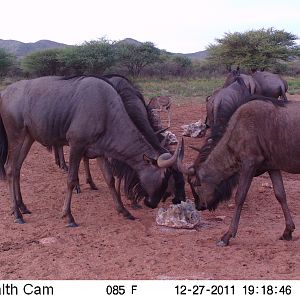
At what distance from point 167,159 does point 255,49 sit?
112ft

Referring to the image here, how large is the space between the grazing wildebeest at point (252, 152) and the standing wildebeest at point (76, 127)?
0.63m

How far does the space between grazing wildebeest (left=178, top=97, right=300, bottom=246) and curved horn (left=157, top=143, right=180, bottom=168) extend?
109 mm

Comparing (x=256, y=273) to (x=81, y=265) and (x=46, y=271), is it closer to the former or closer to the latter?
(x=81, y=265)

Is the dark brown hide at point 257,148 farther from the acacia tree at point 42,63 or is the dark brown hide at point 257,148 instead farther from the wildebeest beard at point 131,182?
the acacia tree at point 42,63

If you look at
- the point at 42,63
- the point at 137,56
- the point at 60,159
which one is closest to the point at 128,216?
the point at 60,159

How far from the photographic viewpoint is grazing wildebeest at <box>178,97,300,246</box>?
5.84 metres

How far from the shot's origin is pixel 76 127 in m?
6.74

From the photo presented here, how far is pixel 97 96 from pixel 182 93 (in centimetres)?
2010

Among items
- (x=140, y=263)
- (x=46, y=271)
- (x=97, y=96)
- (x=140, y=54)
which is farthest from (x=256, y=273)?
(x=140, y=54)

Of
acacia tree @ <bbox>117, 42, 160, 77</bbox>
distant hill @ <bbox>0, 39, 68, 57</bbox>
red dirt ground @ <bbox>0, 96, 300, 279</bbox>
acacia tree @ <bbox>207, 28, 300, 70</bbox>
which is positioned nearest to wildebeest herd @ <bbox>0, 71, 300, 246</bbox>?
red dirt ground @ <bbox>0, 96, 300, 279</bbox>

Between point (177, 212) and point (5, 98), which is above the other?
point (5, 98)

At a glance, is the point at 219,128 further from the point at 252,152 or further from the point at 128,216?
the point at 128,216

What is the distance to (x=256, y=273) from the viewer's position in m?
4.93

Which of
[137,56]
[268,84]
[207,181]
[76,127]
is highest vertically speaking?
[137,56]
